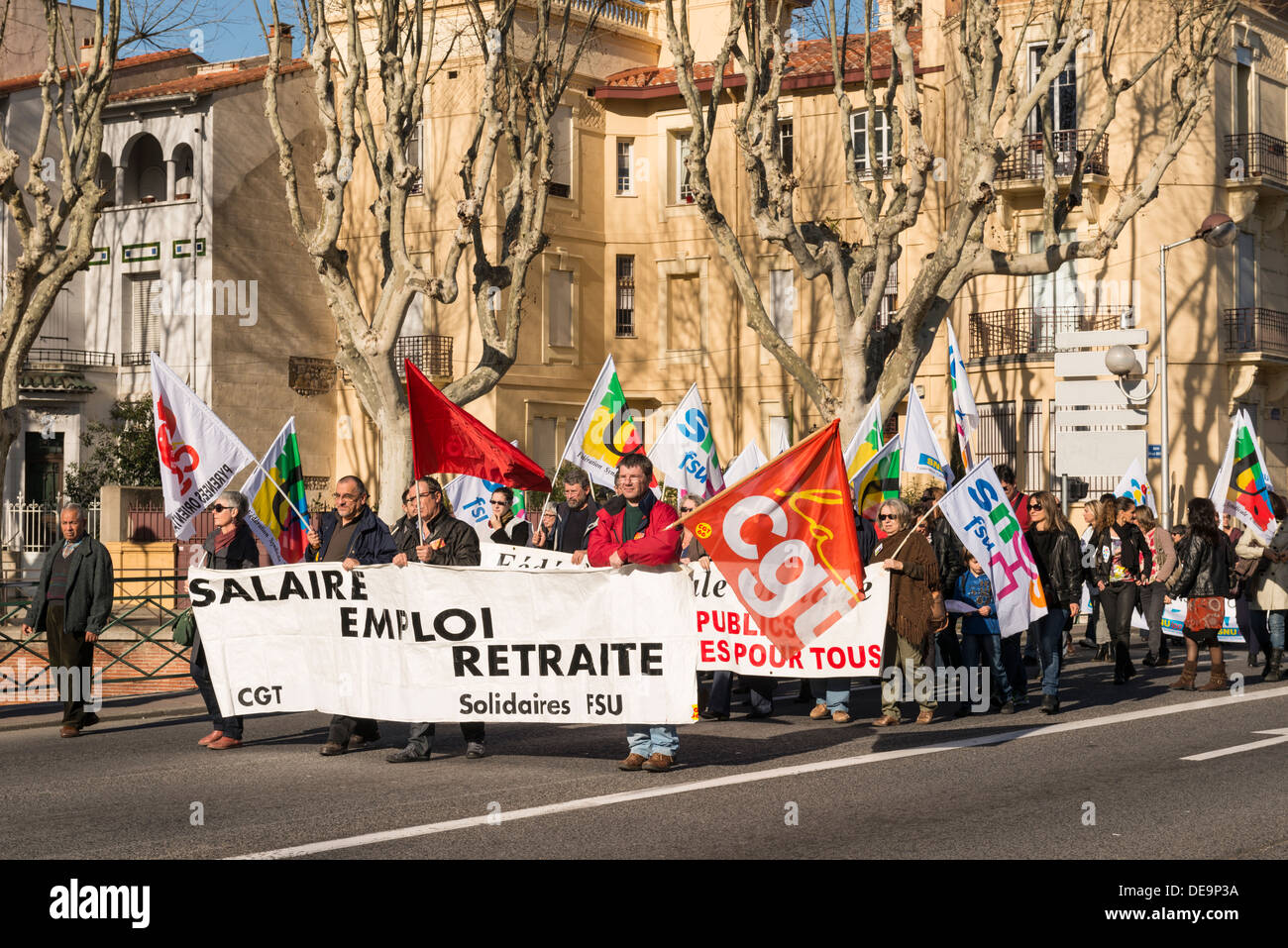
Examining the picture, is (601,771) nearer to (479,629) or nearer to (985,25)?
(479,629)

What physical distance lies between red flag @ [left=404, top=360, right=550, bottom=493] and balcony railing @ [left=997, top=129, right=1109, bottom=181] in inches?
961

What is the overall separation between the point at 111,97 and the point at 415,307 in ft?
27.6

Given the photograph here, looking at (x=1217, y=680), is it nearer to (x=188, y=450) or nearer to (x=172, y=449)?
(x=188, y=450)

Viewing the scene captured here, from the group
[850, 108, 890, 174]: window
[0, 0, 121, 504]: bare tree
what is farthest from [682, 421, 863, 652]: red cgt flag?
[850, 108, 890, 174]: window

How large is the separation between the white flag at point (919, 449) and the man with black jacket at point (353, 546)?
23.4 feet

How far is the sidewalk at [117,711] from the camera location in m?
14.7

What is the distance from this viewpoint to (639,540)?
10.9m

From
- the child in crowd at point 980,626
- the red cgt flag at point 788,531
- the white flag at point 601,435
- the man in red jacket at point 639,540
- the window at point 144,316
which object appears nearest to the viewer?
the man in red jacket at point 639,540

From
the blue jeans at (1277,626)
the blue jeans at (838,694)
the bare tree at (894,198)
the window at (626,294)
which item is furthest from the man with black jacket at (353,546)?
the window at (626,294)

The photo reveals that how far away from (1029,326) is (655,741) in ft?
89.1

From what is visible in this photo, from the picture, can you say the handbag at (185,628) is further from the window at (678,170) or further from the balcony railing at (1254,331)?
the window at (678,170)
